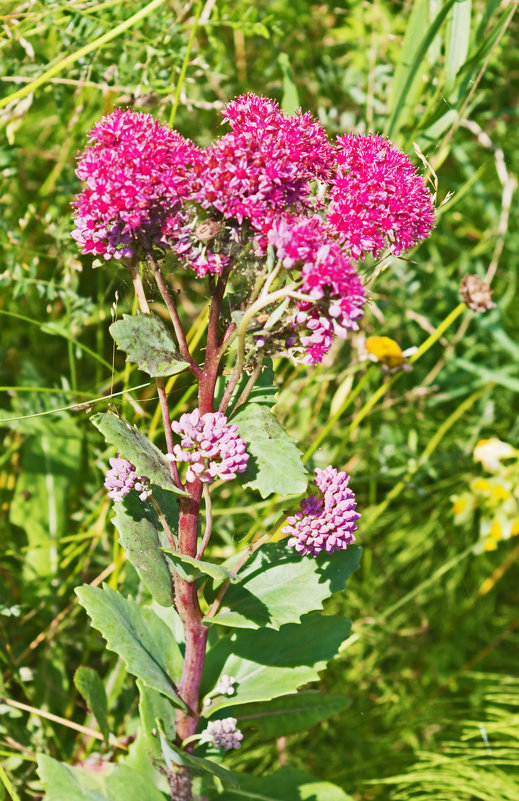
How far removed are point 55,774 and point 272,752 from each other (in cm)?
78

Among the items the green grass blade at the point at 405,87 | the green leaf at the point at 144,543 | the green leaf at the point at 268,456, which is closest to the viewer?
the green leaf at the point at 268,456

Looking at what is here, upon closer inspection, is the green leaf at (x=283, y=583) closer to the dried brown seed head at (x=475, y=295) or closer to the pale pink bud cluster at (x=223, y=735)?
the pale pink bud cluster at (x=223, y=735)

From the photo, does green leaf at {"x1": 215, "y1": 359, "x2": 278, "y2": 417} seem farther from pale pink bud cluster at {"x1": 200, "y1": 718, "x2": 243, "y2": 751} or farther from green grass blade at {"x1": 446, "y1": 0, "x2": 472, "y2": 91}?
green grass blade at {"x1": 446, "y1": 0, "x2": 472, "y2": 91}

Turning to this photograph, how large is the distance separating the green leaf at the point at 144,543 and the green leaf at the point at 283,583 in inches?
3.4

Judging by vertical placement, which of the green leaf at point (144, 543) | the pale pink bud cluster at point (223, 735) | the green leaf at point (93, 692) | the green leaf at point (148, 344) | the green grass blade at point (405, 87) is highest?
the green grass blade at point (405, 87)

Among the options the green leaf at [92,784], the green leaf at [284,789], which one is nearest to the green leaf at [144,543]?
the green leaf at [92,784]

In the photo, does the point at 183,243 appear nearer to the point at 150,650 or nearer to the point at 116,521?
the point at 116,521

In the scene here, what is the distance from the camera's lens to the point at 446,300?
242 centimetres

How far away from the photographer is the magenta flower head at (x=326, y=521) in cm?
106

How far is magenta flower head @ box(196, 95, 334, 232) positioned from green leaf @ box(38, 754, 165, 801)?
0.81 meters

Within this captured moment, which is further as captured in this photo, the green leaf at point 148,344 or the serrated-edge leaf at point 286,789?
the serrated-edge leaf at point 286,789

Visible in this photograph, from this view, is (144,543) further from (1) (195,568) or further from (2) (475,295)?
(2) (475,295)

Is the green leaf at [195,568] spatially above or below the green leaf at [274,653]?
above

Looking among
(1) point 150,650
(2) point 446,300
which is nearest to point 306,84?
(2) point 446,300
